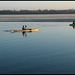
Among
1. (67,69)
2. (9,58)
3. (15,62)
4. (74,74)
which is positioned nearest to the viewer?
(74,74)

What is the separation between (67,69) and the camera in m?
13.5

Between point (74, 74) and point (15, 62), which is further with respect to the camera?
point (15, 62)

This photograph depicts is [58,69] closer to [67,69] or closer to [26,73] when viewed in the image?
[67,69]

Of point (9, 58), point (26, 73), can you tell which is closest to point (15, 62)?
point (9, 58)

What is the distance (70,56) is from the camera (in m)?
17.2

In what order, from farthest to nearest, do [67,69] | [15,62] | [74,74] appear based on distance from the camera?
[15,62]
[67,69]
[74,74]

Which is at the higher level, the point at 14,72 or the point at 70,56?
the point at 70,56

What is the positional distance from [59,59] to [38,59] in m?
1.76

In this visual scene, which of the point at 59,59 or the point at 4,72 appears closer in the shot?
the point at 4,72

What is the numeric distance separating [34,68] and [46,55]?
4061mm

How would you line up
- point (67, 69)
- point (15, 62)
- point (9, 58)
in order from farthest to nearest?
point (9, 58) < point (15, 62) < point (67, 69)

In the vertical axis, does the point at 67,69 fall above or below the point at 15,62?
below

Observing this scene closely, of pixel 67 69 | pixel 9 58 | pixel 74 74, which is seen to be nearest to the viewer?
pixel 74 74

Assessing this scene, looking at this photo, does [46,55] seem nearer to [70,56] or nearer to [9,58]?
[70,56]
